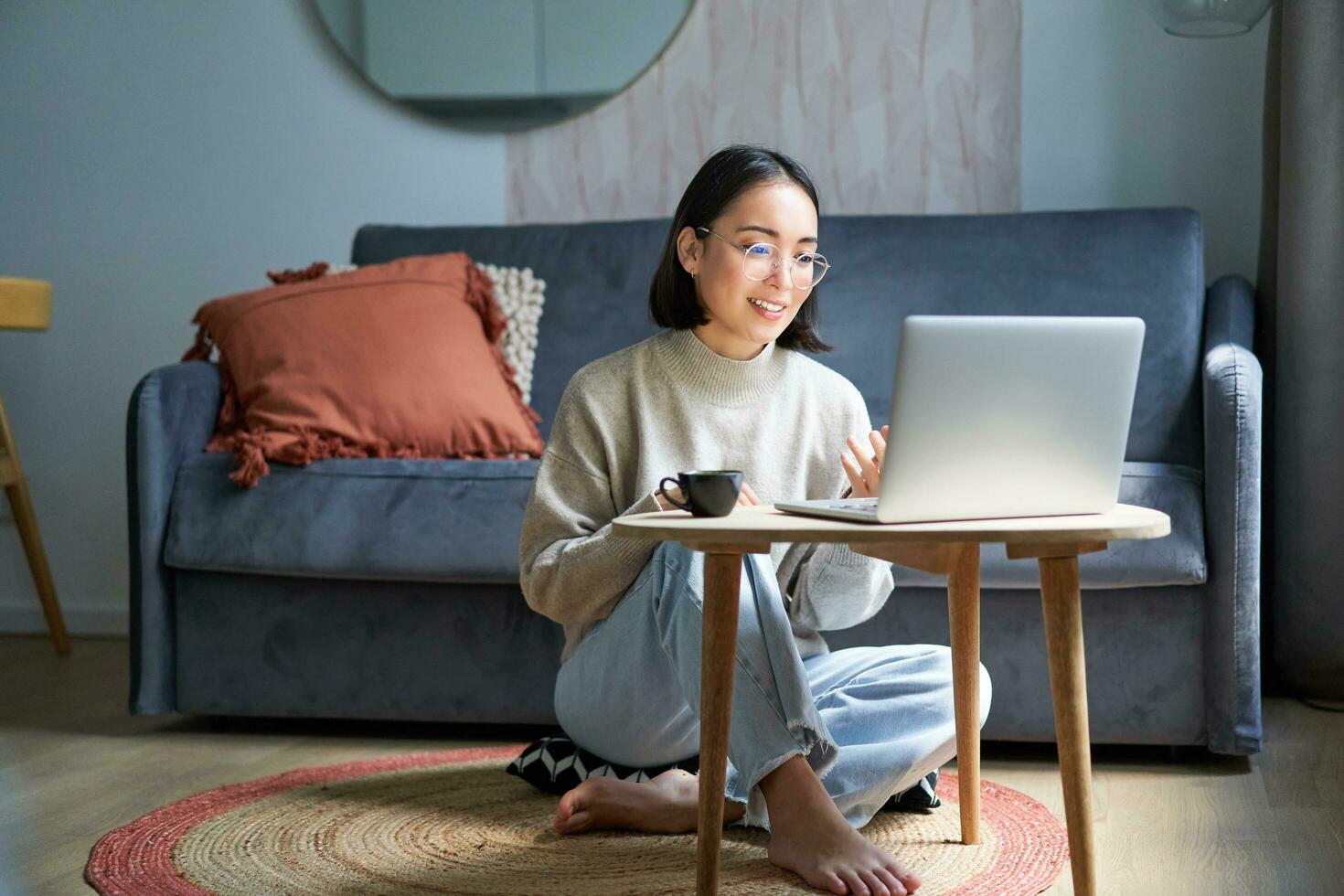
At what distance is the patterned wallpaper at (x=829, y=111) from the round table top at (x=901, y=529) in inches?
71.8

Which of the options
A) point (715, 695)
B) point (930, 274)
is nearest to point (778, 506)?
point (715, 695)

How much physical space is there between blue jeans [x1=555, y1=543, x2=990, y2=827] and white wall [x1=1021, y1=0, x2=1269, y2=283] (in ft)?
4.93

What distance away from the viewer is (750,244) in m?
1.53

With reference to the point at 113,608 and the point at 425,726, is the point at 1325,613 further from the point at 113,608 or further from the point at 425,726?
the point at 113,608

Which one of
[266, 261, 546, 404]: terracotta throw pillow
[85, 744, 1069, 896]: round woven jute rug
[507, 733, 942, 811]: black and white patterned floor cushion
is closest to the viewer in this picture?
[85, 744, 1069, 896]: round woven jute rug

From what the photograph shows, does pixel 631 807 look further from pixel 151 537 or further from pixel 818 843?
pixel 151 537

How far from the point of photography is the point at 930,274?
2.55 meters

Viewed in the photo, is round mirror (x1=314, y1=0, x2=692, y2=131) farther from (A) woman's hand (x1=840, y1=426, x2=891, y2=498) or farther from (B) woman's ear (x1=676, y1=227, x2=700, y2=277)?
(A) woman's hand (x1=840, y1=426, x2=891, y2=498)

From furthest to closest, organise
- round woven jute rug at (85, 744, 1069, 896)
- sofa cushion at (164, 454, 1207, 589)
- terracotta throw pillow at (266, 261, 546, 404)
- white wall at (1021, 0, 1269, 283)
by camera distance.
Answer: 1. white wall at (1021, 0, 1269, 283)
2. terracotta throw pillow at (266, 261, 546, 404)
3. sofa cushion at (164, 454, 1207, 589)
4. round woven jute rug at (85, 744, 1069, 896)

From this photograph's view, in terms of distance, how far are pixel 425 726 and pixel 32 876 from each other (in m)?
0.86

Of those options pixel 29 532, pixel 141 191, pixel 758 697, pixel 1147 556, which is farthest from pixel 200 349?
pixel 1147 556

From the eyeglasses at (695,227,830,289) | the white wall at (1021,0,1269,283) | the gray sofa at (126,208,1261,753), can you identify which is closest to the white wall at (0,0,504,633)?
the gray sofa at (126,208,1261,753)

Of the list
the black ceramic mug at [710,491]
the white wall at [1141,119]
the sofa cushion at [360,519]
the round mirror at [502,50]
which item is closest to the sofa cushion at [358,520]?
the sofa cushion at [360,519]

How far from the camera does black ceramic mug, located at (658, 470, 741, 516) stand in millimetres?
1185
